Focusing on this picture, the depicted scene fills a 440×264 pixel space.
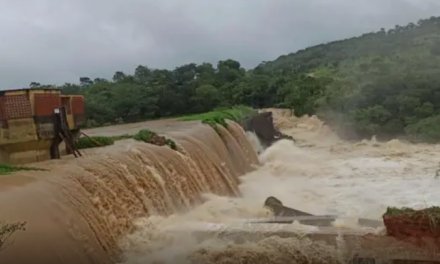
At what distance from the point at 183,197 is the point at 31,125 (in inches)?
138

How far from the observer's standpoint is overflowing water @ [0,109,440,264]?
303 inches

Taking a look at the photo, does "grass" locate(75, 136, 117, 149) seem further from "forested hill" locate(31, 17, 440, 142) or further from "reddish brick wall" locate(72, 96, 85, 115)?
"forested hill" locate(31, 17, 440, 142)

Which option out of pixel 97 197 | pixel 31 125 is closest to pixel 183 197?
pixel 97 197

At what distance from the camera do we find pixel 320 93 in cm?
3666

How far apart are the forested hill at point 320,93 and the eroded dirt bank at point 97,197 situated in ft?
53.0

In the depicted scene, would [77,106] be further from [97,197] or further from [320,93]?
[320,93]

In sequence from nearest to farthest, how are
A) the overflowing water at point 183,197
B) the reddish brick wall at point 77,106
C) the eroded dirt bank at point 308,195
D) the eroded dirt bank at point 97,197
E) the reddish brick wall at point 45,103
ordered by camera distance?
1. the eroded dirt bank at point 97,197
2. the overflowing water at point 183,197
3. the eroded dirt bank at point 308,195
4. the reddish brick wall at point 45,103
5. the reddish brick wall at point 77,106

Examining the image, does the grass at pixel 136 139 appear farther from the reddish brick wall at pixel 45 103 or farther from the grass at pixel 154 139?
the reddish brick wall at pixel 45 103

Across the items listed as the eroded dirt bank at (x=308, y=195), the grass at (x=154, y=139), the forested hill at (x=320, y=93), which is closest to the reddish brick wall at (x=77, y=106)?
the grass at (x=154, y=139)

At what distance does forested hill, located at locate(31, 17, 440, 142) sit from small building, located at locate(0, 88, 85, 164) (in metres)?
18.8

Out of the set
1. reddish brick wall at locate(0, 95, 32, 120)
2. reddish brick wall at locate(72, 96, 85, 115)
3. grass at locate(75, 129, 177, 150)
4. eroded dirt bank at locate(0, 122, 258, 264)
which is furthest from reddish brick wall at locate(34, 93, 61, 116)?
grass at locate(75, 129, 177, 150)

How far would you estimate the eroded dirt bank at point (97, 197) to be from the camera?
7160mm

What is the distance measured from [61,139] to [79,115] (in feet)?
4.63

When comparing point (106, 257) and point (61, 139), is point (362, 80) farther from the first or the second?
point (106, 257)
